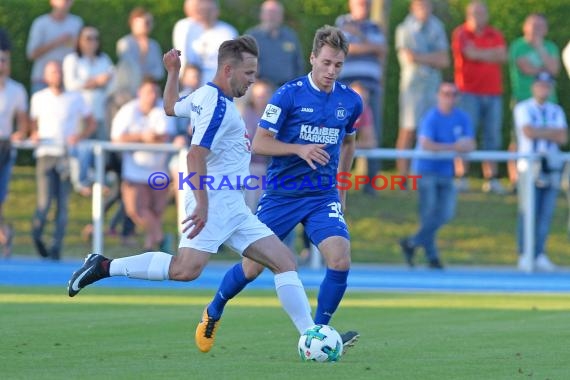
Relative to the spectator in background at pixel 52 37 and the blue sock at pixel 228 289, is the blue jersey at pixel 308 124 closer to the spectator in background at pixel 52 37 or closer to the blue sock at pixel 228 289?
the blue sock at pixel 228 289

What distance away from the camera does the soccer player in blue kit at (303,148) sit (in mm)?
9742

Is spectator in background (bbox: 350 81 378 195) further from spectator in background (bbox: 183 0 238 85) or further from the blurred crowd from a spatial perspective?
spectator in background (bbox: 183 0 238 85)

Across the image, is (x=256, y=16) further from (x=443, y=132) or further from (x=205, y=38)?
A: (x=443, y=132)

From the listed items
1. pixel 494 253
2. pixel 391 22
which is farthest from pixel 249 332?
pixel 391 22

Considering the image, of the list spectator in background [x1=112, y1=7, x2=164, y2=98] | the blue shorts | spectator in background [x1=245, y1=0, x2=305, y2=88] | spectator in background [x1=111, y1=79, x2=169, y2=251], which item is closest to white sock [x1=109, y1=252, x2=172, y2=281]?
the blue shorts

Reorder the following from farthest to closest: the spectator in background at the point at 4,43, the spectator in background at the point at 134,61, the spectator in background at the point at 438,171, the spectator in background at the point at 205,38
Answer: the spectator in background at the point at 134,61
the spectator in background at the point at 4,43
the spectator in background at the point at 205,38
the spectator in background at the point at 438,171

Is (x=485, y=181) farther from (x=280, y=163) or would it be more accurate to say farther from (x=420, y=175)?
(x=280, y=163)

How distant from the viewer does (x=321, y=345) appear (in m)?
8.77

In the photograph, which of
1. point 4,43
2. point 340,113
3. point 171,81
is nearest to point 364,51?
point 4,43

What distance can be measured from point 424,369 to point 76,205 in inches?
477

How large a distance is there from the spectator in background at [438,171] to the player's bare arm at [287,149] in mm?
7910

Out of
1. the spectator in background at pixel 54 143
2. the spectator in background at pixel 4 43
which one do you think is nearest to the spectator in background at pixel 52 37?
the spectator in background at pixel 4 43

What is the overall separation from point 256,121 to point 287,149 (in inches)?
304

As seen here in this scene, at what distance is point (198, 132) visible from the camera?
9.05 meters
